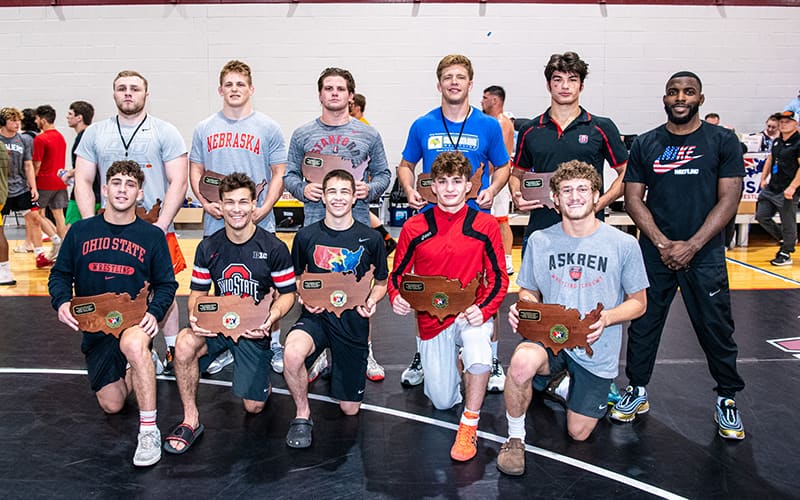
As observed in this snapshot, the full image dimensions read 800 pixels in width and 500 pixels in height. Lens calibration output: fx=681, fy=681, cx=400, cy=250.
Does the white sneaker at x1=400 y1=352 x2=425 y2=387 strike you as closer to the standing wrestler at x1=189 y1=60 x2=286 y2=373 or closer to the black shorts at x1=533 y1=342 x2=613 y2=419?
the standing wrestler at x1=189 y1=60 x2=286 y2=373

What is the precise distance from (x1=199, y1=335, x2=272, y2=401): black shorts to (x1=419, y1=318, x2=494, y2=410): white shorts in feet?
2.83

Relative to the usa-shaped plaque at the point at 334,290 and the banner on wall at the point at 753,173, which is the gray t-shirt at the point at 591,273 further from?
the banner on wall at the point at 753,173

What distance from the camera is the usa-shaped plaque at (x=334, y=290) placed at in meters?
3.58

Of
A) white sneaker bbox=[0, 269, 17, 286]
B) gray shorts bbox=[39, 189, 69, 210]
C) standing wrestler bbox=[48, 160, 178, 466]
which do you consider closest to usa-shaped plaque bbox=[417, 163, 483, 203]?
standing wrestler bbox=[48, 160, 178, 466]

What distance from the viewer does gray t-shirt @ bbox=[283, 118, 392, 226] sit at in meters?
4.17

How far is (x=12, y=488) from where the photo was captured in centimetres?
302

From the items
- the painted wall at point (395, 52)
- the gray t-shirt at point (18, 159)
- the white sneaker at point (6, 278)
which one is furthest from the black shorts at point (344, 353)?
the painted wall at point (395, 52)

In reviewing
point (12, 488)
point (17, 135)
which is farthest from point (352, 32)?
point (12, 488)

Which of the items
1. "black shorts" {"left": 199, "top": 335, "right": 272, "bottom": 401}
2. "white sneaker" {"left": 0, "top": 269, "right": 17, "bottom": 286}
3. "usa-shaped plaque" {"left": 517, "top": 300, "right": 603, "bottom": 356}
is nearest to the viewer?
"usa-shaped plaque" {"left": 517, "top": 300, "right": 603, "bottom": 356}

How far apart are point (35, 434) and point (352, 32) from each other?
8.31 metres

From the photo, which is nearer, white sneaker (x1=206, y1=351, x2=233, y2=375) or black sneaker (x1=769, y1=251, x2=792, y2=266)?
white sneaker (x1=206, y1=351, x2=233, y2=375)

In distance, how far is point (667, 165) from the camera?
357cm

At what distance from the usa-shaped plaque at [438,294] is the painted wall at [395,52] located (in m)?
7.70

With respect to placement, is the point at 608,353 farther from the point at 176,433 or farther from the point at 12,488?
the point at 12,488
